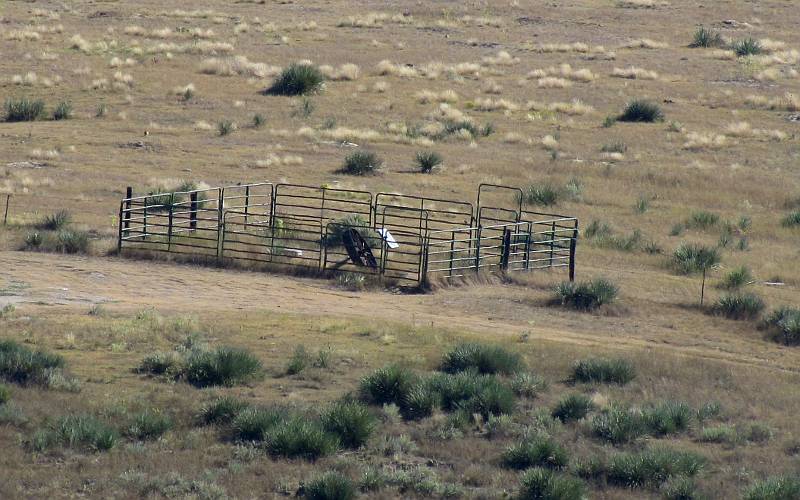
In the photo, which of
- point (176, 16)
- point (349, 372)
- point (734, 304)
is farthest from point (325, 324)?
point (176, 16)

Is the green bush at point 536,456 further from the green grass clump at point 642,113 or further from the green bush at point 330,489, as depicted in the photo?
the green grass clump at point 642,113

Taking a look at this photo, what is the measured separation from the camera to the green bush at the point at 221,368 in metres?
15.2

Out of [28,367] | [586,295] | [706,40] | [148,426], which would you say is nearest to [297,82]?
[706,40]

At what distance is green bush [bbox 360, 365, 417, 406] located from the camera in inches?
584

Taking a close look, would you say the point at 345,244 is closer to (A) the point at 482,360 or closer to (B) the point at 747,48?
(A) the point at 482,360

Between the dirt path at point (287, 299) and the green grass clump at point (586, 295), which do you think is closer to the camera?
the dirt path at point (287, 299)

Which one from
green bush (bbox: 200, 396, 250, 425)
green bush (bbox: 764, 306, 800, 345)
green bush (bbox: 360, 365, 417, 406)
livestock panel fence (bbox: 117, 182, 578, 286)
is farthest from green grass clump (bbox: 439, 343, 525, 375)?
green bush (bbox: 764, 306, 800, 345)

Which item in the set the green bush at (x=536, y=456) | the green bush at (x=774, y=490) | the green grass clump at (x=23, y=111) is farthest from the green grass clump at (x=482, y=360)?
the green grass clump at (x=23, y=111)

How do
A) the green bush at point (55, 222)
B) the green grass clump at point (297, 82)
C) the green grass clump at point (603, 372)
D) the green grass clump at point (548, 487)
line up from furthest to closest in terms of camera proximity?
the green grass clump at point (297, 82) < the green bush at point (55, 222) < the green grass clump at point (603, 372) < the green grass clump at point (548, 487)

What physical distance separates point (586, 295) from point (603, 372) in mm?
5374

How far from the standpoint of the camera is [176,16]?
63.6 m

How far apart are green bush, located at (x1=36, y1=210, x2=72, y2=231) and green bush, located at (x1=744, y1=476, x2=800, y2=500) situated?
16.6m

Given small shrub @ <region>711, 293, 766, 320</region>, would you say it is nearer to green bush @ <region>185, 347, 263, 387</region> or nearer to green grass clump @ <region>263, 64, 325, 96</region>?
green bush @ <region>185, 347, 263, 387</region>

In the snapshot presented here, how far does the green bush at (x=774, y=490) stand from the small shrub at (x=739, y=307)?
353 inches
